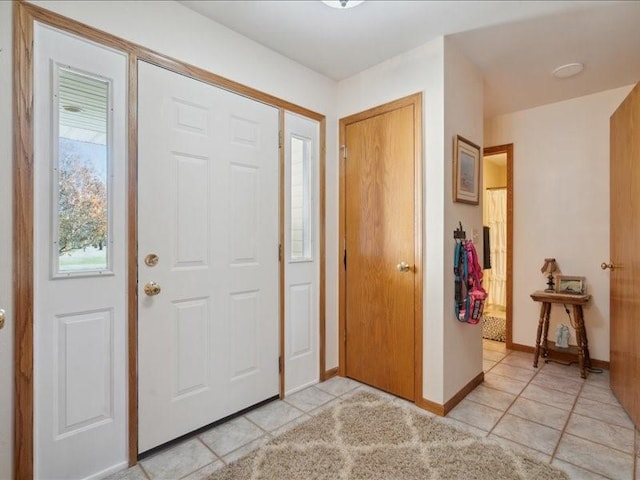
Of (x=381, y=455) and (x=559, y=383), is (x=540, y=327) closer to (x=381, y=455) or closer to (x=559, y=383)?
(x=559, y=383)

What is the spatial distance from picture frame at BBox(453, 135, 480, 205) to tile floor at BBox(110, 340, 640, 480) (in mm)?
1417

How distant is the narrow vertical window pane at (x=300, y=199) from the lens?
8.20 ft

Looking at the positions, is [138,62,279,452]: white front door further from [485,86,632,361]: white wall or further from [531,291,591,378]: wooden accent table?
[485,86,632,361]: white wall

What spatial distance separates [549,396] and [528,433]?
65 cm

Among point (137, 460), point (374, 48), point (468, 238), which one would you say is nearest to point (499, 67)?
point (374, 48)

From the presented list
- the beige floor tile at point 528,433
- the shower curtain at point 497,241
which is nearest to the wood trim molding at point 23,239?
the beige floor tile at point 528,433

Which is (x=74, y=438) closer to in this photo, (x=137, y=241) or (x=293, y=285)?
(x=137, y=241)

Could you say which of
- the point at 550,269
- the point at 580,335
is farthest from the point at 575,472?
the point at 550,269

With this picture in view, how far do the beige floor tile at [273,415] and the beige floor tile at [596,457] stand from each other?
4.86ft

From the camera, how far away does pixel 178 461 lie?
1.73m

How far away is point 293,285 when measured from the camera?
248cm

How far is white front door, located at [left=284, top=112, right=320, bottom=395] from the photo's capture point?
2.44 metres

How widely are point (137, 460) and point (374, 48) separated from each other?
2799 mm

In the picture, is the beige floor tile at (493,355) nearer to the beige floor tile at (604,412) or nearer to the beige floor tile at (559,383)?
the beige floor tile at (559,383)
